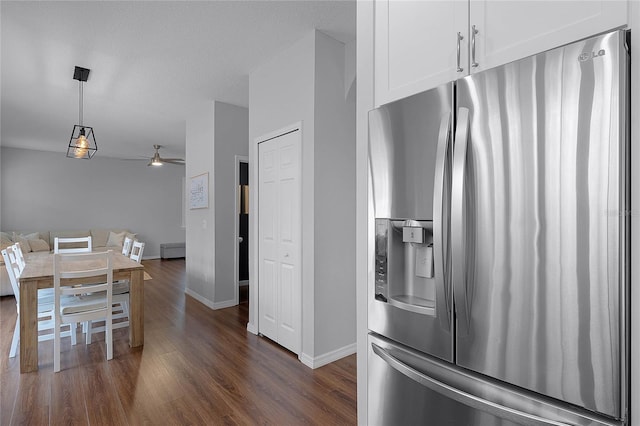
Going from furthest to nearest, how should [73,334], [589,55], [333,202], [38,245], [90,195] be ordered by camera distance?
[90,195]
[38,245]
[73,334]
[333,202]
[589,55]

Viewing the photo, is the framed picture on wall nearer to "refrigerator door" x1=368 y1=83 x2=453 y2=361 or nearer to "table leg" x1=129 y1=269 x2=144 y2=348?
"table leg" x1=129 y1=269 x2=144 y2=348

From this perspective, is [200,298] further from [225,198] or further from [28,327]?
[28,327]

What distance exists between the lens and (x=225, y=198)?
461cm

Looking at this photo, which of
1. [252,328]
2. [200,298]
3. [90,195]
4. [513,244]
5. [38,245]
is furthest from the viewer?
[90,195]

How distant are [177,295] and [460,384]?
16.2ft

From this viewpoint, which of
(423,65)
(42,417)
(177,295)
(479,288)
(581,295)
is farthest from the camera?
(177,295)

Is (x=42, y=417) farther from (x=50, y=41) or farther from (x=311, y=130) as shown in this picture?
(x=50, y=41)

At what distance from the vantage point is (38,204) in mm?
7898

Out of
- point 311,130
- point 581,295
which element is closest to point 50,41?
point 311,130

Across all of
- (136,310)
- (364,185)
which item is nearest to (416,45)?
(364,185)

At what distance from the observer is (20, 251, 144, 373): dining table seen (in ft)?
8.78

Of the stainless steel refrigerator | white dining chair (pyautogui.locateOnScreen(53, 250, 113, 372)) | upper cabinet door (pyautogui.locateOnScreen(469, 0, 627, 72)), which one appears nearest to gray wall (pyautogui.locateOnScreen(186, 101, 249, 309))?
white dining chair (pyautogui.locateOnScreen(53, 250, 113, 372))

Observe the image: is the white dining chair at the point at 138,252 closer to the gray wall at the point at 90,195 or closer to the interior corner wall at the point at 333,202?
the interior corner wall at the point at 333,202

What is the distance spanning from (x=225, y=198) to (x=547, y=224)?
4162 millimetres
